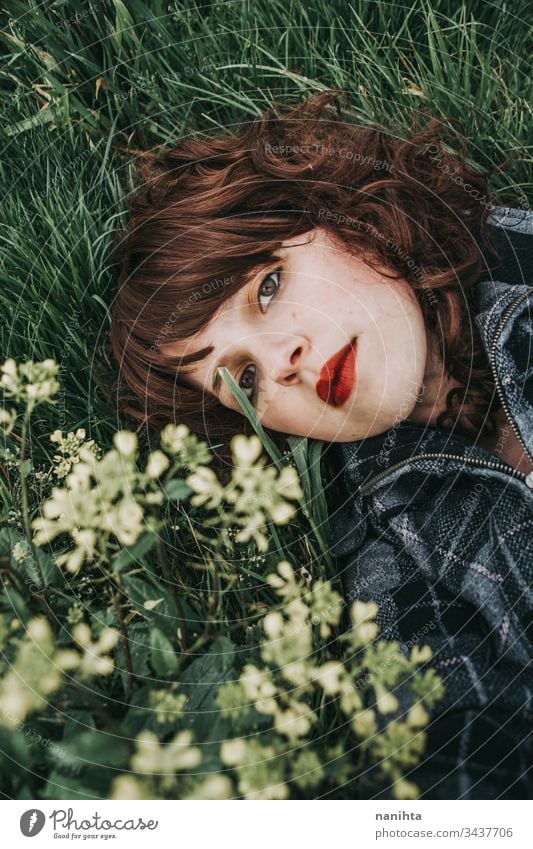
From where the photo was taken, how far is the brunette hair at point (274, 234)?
58cm

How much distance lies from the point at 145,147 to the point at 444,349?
1.38 ft

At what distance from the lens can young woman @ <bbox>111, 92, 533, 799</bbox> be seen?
20.4 inches

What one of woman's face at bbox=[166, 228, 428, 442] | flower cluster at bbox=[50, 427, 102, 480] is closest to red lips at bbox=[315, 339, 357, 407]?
woman's face at bbox=[166, 228, 428, 442]

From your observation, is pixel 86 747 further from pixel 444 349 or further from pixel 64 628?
pixel 444 349

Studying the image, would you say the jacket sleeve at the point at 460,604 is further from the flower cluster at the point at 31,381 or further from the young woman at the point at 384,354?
the flower cluster at the point at 31,381

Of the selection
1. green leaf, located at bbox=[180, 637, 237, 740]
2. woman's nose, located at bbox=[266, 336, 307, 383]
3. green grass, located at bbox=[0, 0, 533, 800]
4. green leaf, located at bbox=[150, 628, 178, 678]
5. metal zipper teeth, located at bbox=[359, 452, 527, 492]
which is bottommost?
green leaf, located at bbox=[180, 637, 237, 740]

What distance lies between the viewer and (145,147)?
729mm

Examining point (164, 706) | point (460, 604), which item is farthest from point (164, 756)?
point (460, 604)

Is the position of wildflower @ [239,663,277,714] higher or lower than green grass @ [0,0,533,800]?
lower

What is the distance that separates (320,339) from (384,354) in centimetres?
6

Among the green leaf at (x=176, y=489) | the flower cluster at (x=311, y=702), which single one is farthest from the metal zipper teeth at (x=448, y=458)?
the green leaf at (x=176, y=489)

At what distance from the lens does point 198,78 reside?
2.41 ft

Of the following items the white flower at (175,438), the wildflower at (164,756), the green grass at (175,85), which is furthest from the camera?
the green grass at (175,85)
